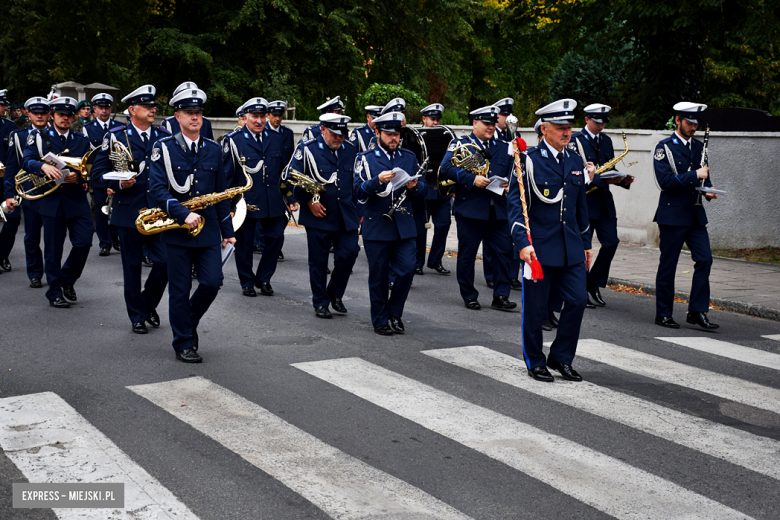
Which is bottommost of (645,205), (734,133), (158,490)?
(158,490)

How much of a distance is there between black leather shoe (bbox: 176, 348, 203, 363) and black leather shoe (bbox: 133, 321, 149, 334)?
120 centimetres

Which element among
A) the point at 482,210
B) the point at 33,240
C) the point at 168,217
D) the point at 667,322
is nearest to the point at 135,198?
the point at 168,217

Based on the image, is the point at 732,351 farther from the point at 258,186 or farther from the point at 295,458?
the point at 258,186

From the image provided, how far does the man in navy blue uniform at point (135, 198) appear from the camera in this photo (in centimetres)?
852

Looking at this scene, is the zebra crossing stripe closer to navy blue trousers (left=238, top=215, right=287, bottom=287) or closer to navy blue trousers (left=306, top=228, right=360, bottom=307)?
navy blue trousers (left=306, top=228, right=360, bottom=307)

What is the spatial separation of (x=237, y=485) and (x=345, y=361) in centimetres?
277

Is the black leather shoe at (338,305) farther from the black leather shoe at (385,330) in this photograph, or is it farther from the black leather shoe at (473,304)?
the black leather shoe at (473,304)

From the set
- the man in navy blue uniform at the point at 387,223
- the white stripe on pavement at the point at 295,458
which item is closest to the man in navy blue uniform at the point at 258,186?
the man in navy blue uniform at the point at 387,223

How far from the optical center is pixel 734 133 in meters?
14.5

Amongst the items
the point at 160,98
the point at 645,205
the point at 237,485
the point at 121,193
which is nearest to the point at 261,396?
the point at 237,485

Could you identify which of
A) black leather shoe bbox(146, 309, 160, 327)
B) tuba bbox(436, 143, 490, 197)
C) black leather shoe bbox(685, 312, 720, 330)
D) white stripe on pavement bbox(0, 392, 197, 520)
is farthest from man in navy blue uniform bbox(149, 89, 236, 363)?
black leather shoe bbox(685, 312, 720, 330)

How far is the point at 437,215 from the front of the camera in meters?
12.9

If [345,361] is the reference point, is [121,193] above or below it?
above

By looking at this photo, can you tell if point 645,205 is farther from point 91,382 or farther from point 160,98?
point 160,98
